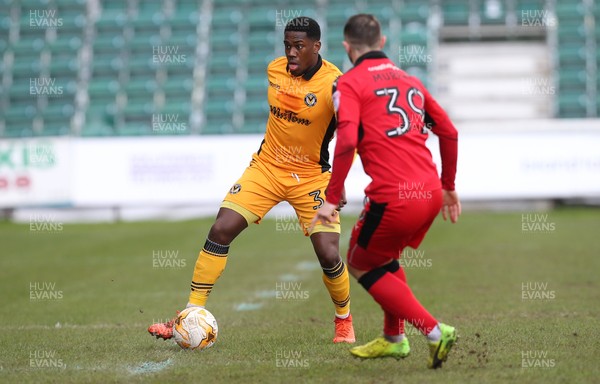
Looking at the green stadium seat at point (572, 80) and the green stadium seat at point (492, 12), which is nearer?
the green stadium seat at point (572, 80)

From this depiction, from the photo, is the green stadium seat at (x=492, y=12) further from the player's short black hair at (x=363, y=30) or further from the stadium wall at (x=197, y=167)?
the player's short black hair at (x=363, y=30)

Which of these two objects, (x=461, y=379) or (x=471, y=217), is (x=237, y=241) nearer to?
(x=471, y=217)

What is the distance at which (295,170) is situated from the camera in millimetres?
7340

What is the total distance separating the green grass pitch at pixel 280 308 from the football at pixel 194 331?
10 centimetres

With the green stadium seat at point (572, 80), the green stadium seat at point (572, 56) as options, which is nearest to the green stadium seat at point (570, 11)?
the green stadium seat at point (572, 56)

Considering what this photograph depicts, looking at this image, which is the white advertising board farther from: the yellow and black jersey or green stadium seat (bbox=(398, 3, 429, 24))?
the yellow and black jersey

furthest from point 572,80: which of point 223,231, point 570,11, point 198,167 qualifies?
point 223,231

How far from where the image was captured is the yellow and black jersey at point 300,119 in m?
7.17

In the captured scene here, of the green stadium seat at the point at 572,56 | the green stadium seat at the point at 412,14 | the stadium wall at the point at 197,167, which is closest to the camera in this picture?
the stadium wall at the point at 197,167

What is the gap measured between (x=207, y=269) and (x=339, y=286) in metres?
1.03

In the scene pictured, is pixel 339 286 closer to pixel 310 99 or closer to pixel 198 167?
pixel 310 99

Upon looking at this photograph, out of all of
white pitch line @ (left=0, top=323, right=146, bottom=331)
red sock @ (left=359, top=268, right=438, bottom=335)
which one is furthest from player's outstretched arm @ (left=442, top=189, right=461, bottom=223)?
white pitch line @ (left=0, top=323, right=146, bottom=331)

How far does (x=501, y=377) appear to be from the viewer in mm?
5406

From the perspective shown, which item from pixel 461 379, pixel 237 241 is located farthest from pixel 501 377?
pixel 237 241
